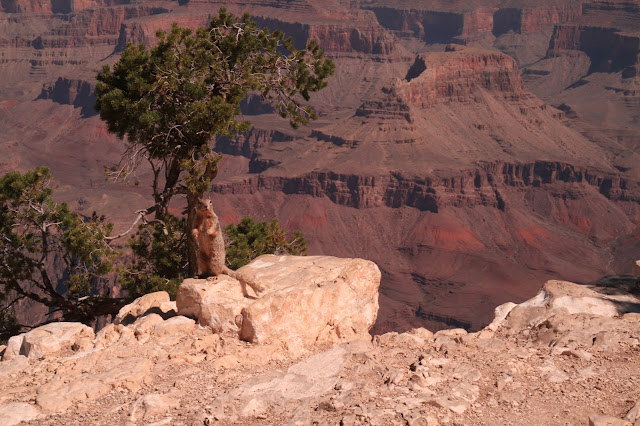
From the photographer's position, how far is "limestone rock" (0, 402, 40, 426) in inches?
624

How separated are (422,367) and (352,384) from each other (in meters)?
1.70

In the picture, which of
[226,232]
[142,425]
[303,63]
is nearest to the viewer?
[142,425]

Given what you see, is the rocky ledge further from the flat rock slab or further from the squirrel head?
the squirrel head

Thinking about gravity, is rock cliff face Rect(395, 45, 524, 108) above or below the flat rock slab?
below

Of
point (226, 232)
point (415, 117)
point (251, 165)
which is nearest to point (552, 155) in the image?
point (415, 117)

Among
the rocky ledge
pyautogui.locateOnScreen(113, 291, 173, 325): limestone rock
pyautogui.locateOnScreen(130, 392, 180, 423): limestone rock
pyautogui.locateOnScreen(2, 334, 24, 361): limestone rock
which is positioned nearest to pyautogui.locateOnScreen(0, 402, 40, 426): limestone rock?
the rocky ledge

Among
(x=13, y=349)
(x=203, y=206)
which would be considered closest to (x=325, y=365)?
(x=203, y=206)

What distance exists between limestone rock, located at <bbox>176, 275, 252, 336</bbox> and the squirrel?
89 centimetres

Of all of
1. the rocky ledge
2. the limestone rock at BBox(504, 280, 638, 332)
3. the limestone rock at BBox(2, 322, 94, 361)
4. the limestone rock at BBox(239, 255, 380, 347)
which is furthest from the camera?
the limestone rock at BBox(504, 280, 638, 332)

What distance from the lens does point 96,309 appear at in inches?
1093

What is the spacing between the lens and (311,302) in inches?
776

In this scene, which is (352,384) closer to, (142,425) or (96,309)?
(142,425)

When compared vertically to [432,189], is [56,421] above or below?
above

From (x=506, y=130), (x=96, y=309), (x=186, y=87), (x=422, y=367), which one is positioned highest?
(x=186, y=87)
